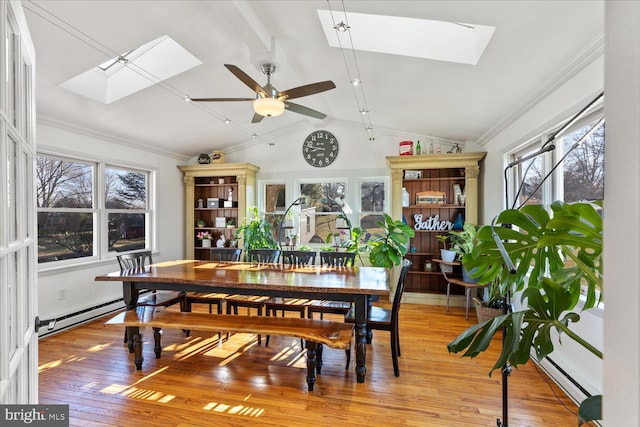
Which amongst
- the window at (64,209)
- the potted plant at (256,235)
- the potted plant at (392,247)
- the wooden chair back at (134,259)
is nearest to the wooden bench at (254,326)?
the wooden chair back at (134,259)

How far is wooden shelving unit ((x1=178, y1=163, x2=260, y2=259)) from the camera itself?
5.07 m

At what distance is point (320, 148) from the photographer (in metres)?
5.00

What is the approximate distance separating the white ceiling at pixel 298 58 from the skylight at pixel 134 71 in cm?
9

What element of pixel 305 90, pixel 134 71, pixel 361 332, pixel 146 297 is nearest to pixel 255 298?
pixel 146 297

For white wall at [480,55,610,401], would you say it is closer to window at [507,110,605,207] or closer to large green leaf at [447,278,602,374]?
window at [507,110,605,207]

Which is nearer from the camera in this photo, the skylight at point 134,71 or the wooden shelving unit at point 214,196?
the skylight at point 134,71

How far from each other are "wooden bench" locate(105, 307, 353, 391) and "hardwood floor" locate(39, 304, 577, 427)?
213 mm

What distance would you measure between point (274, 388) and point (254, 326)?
0.49m

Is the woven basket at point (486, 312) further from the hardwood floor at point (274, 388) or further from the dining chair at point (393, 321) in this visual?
the dining chair at point (393, 321)

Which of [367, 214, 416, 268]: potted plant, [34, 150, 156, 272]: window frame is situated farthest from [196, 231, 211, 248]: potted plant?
[367, 214, 416, 268]: potted plant

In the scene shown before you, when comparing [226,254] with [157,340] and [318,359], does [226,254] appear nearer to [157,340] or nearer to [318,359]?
[157,340]

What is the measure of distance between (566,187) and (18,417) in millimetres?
3368

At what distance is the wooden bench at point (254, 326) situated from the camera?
2221 millimetres

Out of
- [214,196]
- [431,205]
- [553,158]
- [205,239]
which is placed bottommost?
[205,239]
